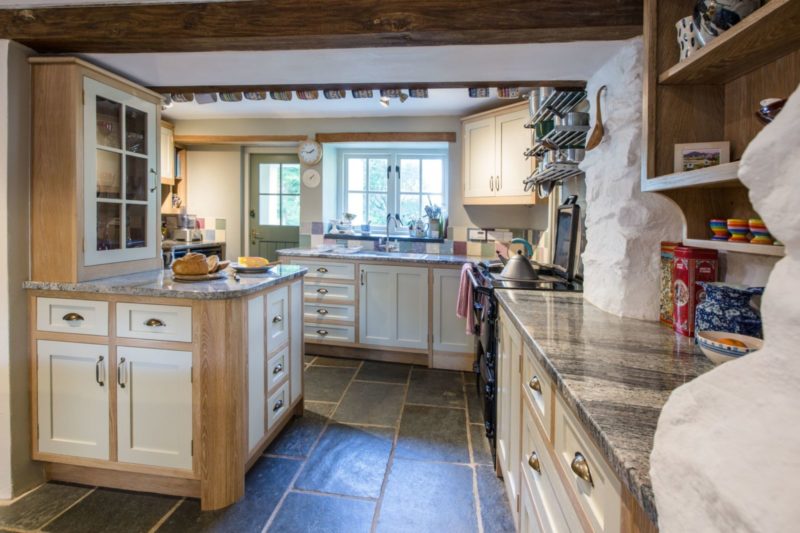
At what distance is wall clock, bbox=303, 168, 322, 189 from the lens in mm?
4395

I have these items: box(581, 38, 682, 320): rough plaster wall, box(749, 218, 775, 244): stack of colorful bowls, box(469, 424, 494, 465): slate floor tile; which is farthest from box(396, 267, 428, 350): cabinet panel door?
box(749, 218, 775, 244): stack of colorful bowls

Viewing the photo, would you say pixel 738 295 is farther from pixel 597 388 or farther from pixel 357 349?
pixel 357 349

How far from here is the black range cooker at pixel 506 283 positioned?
7.03 ft

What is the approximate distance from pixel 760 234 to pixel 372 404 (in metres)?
2.42

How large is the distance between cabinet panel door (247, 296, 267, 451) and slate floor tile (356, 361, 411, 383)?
1.35 m

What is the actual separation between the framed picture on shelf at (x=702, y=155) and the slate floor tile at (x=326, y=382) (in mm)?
2483

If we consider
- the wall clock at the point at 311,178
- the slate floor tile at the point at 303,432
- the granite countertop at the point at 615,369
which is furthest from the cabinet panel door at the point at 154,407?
the wall clock at the point at 311,178

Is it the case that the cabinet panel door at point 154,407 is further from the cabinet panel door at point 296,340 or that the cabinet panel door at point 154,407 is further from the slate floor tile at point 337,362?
the slate floor tile at point 337,362

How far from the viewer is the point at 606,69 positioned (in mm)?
1784

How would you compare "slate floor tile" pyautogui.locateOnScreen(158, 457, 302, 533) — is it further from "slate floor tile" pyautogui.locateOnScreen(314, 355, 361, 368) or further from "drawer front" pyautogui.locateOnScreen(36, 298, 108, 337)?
"slate floor tile" pyautogui.locateOnScreen(314, 355, 361, 368)

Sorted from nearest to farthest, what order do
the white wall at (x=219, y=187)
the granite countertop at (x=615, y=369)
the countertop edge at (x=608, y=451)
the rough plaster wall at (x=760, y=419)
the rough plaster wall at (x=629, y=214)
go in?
the rough plaster wall at (x=760, y=419) < the countertop edge at (x=608, y=451) < the granite countertop at (x=615, y=369) < the rough plaster wall at (x=629, y=214) < the white wall at (x=219, y=187)

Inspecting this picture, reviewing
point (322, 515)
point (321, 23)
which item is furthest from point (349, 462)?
point (321, 23)

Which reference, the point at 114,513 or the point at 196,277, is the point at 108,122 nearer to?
the point at 196,277

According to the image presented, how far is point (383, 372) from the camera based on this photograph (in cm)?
353
